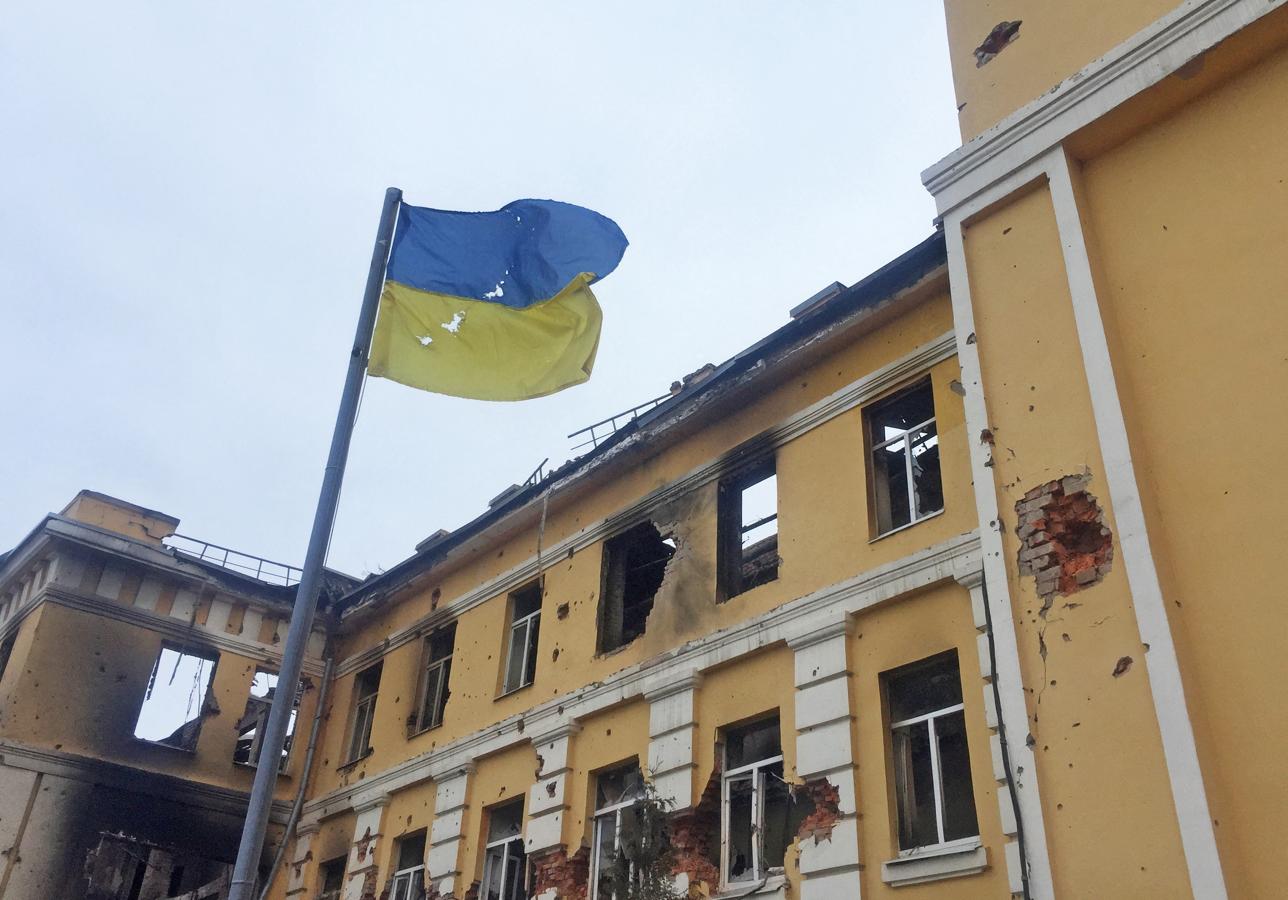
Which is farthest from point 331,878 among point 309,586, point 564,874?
point 309,586

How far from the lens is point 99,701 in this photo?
16.3m

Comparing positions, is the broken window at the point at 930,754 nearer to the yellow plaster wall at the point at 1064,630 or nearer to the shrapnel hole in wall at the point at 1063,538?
the yellow plaster wall at the point at 1064,630

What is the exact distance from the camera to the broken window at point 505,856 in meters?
13.0

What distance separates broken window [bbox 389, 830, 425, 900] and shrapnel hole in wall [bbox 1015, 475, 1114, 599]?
926cm

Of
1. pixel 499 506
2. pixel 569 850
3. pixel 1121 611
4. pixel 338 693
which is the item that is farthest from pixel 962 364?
pixel 338 693

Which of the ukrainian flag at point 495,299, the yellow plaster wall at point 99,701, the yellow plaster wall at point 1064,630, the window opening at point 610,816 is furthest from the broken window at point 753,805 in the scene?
the yellow plaster wall at point 99,701

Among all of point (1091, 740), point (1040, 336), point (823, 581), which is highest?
point (1040, 336)

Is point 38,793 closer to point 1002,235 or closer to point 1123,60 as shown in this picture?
point 1002,235

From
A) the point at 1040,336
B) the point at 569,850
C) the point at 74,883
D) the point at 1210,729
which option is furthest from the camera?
the point at 74,883

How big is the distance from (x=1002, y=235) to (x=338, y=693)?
1307 cm

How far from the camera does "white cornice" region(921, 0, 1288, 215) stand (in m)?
8.67

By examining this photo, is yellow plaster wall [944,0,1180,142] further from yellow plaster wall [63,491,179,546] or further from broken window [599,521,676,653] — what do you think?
yellow plaster wall [63,491,179,546]

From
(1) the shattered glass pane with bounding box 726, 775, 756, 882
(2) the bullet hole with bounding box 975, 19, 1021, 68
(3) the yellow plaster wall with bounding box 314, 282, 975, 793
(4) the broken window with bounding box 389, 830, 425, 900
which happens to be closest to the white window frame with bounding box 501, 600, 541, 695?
(3) the yellow plaster wall with bounding box 314, 282, 975, 793

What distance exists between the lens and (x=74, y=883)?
15.2 metres
